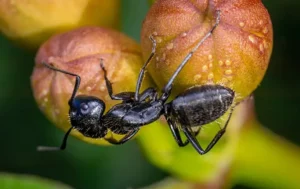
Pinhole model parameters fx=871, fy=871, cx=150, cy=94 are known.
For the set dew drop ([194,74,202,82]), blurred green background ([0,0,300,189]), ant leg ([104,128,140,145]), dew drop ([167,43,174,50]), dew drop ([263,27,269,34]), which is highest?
dew drop ([263,27,269,34])

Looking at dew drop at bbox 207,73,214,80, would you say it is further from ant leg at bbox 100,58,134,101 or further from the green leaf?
the green leaf

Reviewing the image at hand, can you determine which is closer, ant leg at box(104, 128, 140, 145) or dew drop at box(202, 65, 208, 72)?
dew drop at box(202, 65, 208, 72)

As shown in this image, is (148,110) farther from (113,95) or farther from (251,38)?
(251,38)

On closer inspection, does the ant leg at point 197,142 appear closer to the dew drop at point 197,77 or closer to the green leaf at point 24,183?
the dew drop at point 197,77

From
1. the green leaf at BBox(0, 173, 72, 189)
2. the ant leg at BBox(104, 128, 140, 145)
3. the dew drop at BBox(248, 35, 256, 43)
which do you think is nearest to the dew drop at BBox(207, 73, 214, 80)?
the dew drop at BBox(248, 35, 256, 43)

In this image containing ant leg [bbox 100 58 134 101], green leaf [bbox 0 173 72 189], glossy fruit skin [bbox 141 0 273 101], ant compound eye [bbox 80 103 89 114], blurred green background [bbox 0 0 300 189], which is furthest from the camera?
blurred green background [bbox 0 0 300 189]

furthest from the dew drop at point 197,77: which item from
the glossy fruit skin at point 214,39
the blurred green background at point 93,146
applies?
the blurred green background at point 93,146

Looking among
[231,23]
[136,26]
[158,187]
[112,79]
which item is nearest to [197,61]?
[231,23]
